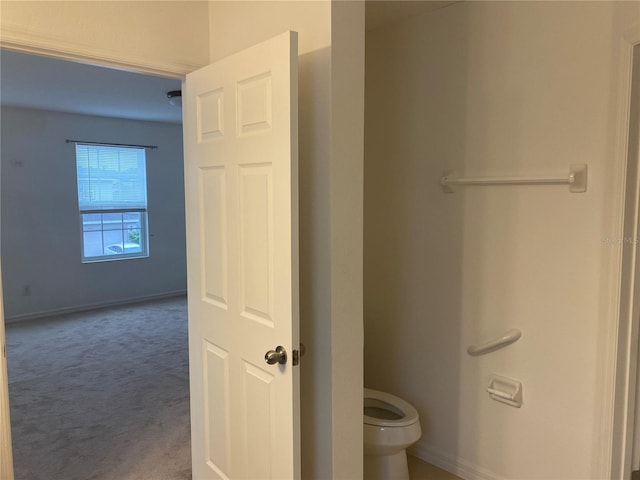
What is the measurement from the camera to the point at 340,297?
5.76 feet

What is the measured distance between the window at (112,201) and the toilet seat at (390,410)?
474 centimetres

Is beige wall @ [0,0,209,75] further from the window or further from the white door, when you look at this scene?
the window

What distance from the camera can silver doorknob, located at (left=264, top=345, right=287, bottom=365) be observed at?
1.67m

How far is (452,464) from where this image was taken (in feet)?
8.31

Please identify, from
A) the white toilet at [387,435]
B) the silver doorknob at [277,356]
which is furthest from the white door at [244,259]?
the white toilet at [387,435]

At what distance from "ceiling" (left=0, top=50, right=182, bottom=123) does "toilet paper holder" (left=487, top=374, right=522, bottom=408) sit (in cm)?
327

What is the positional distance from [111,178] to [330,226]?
17.3 ft

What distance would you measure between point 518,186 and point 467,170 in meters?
0.27

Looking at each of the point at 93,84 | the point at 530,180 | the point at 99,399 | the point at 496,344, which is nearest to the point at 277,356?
→ the point at 496,344

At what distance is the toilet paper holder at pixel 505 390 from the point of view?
2225 mm

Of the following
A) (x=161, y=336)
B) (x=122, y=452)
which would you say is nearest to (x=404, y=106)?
(x=122, y=452)

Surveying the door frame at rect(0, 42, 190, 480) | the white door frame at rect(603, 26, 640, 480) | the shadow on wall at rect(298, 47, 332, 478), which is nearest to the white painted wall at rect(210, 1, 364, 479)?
the shadow on wall at rect(298, 47, 332, 478)

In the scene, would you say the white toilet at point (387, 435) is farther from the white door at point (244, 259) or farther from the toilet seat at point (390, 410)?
the white door at point (244, 259)

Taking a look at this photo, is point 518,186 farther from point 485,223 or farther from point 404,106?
point 404,106
